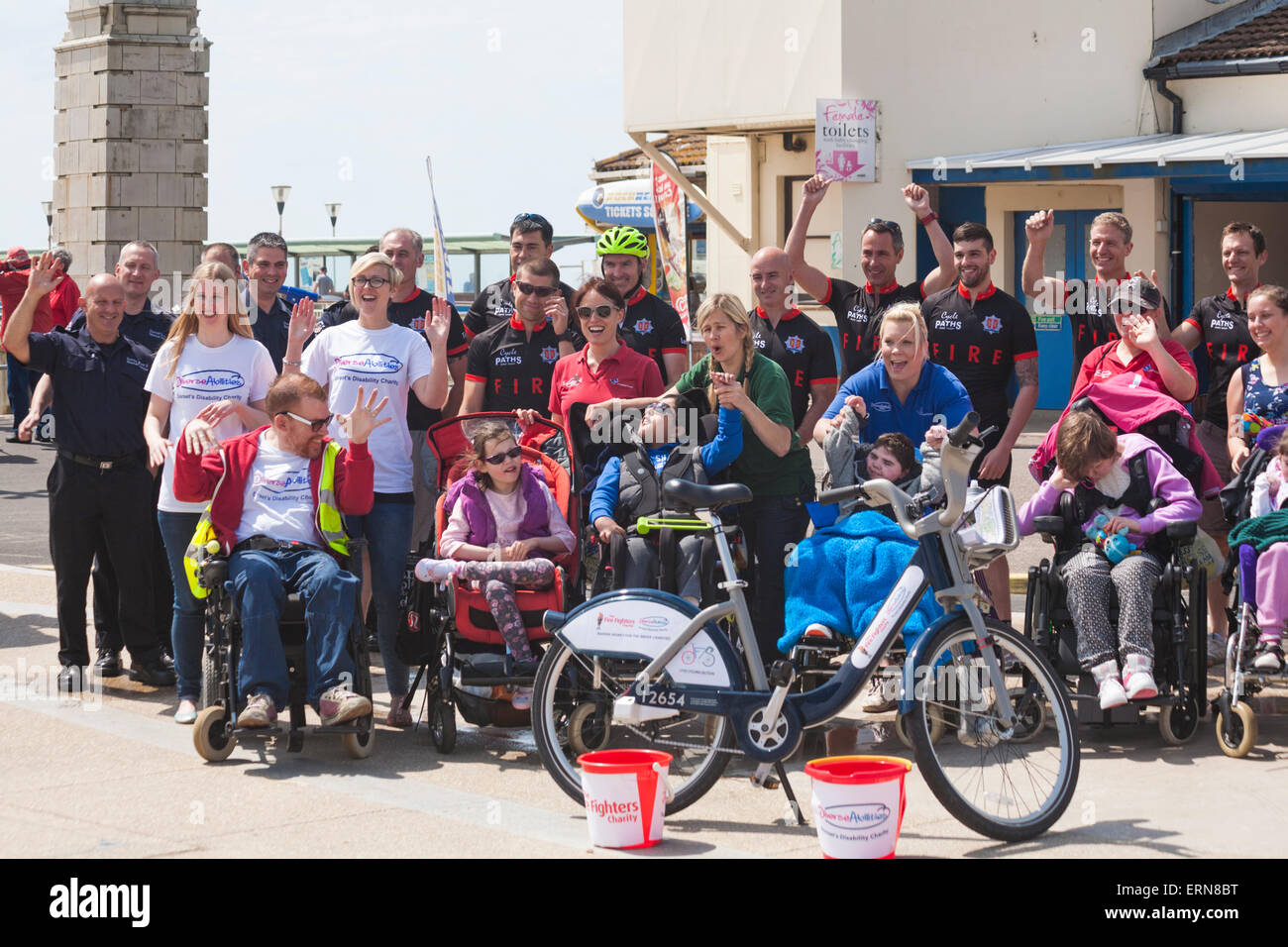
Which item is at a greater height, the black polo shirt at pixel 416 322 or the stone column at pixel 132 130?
the stone column at pixel 132 130

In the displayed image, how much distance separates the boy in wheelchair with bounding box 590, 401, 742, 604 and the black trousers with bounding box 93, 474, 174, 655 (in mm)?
2440

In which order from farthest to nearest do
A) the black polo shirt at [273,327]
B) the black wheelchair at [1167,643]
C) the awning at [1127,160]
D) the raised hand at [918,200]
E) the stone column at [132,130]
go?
the stone column at [132,130], the awning at [1127,160], the black polo shirt at [273,327], the raised hand at [918,200], the black wheelchair at [1167,643]

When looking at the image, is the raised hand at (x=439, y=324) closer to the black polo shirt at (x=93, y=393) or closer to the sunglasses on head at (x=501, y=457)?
the sunglasses on head at (x=501, y=457)

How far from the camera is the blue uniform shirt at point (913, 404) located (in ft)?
24.3

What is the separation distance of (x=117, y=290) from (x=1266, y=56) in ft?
56.6

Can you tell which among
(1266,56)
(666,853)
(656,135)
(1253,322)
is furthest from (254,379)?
(656,135)

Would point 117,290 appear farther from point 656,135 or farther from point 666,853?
point 656,135


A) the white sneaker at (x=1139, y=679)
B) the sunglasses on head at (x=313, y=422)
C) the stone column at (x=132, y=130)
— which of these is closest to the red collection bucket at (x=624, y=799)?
the white sneaker at (x=1139, y=679)

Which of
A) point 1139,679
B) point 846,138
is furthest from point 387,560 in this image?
point 846,138

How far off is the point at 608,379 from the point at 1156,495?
94.2 inches

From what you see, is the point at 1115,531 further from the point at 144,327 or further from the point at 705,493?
the point at 144,327

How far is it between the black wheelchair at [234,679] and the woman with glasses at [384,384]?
52 cm

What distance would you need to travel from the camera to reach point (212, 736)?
6.80 metres

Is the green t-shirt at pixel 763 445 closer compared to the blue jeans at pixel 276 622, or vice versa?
the blue jeans at pixel 276 622
